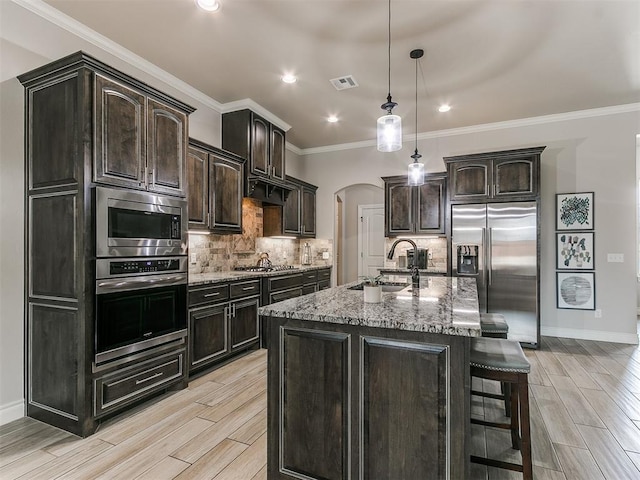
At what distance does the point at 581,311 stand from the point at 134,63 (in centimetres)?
632

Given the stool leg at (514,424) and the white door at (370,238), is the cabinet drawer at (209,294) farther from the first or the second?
the white door at (370,238)

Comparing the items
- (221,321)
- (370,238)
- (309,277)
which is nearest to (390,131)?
(221,321)

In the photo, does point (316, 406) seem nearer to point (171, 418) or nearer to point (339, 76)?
point (171, 418)

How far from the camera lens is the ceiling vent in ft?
12.7

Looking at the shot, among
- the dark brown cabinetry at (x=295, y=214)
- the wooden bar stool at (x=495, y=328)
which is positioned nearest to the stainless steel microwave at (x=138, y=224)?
the dark brown cabinetry at (x=295, y=214)

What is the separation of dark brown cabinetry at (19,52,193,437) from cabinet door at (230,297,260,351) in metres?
1.13

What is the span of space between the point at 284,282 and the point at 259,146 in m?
1.89

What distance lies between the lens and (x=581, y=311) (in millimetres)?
4871

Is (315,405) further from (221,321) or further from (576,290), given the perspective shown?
(576,290)

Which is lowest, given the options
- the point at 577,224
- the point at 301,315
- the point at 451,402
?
the point at 451,402

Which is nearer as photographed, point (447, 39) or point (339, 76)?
point (447, 39)

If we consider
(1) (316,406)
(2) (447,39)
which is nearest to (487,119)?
(2) (447,39)

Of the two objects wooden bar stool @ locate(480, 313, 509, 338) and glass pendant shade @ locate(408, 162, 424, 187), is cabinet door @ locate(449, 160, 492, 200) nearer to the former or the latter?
glass pendant shade @ locate(408, 162, 424, 187)

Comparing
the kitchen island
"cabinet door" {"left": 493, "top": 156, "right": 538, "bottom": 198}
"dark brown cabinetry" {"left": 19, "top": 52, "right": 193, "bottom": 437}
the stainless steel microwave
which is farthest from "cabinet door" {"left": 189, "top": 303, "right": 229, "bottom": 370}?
"cabinet door" {"left": 493, "top": 156, "right": 538, "bottom": 198}
